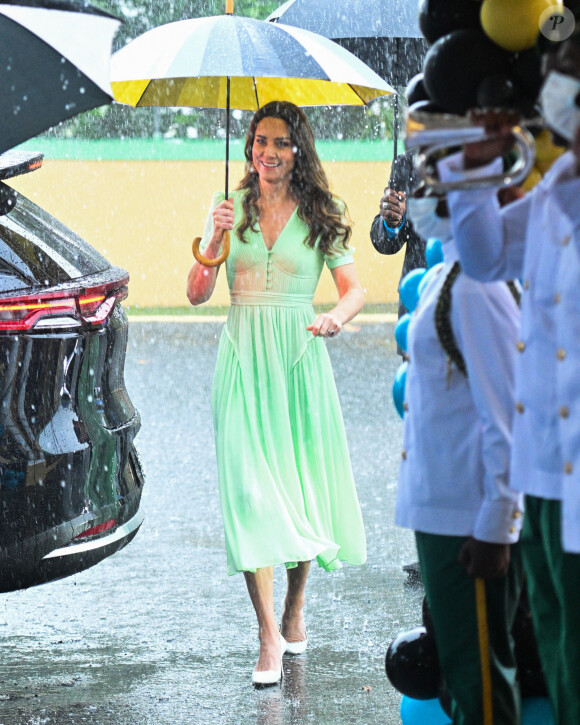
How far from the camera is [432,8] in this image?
3201mm

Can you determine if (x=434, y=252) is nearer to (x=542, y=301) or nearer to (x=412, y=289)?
(x=412, y=289)

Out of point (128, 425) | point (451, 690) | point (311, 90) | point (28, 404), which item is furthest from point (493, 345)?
point (311, 90)

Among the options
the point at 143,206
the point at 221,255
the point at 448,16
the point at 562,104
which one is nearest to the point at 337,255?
the point at 221,255

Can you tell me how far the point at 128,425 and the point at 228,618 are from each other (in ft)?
3.10

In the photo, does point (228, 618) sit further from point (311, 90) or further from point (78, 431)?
point (311, 90)

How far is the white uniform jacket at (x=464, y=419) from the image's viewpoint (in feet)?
9.20

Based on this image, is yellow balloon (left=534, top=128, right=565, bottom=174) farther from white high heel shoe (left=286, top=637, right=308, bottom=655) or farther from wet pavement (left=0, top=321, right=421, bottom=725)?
white high heel shoe (left=286, top=637, right=308, bottom=655)

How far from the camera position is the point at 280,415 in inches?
187

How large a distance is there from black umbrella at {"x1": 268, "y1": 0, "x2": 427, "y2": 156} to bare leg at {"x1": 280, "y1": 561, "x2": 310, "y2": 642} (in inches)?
81.4

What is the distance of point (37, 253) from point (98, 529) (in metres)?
0.96

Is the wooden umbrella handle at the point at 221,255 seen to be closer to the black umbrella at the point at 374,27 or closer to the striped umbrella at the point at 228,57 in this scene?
the striped umbrella at the point at 228,57

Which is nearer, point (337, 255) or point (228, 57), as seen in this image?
point (228, 57)

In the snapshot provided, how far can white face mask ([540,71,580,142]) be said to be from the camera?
226cm

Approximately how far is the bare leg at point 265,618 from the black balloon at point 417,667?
1131mm
